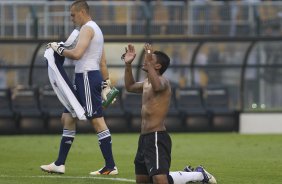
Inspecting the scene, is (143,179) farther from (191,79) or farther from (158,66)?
(191,79)

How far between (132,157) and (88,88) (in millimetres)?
3985

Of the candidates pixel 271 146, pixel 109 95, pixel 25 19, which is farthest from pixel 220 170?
pixel 25 19

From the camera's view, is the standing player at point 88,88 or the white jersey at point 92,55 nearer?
the standing player at point 88,88

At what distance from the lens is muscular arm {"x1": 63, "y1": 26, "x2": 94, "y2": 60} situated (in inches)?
551

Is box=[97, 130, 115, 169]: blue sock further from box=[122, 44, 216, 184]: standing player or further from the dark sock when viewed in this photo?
the dark sock

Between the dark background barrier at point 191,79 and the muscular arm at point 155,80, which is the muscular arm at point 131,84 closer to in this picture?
the muscular arm at point 155,80

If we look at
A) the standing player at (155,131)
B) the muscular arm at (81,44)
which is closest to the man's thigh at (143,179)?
the standing player at (155,131)

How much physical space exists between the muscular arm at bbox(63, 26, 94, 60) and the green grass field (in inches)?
61.0

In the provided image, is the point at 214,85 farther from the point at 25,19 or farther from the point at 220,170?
the point at 220,170

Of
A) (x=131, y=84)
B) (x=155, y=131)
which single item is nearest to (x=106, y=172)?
(x=131, y=84)

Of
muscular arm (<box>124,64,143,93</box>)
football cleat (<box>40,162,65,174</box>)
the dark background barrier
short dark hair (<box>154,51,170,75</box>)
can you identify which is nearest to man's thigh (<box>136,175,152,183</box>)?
muscular arm (<box>124,64,143,93</box>)

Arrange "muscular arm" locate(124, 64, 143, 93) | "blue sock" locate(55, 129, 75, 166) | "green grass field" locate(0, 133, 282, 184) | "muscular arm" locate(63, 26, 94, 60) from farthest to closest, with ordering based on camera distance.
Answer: "blue sock" locate(55, 129, 75, 166) < "muscular arm" locate(63, 26, 94, 60) < "green grass field" locate(0, 133, 282, 184) < "muscular arm" locate(124, 64, 143, 93)

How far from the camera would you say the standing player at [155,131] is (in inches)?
466

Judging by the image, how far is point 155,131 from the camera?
39.7ft
